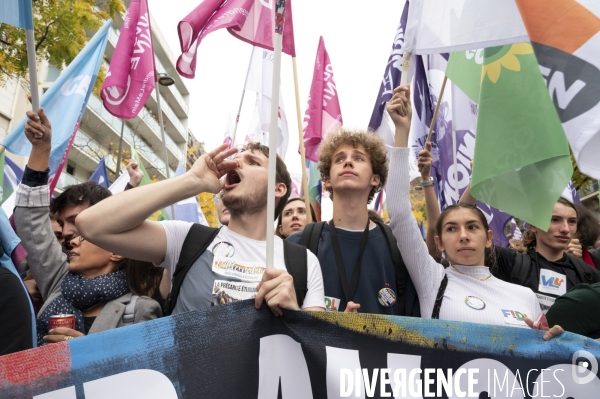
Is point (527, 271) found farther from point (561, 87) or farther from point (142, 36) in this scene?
point (142, 36)

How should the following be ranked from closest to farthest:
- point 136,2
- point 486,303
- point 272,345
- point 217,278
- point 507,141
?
point 272,345
point 217,278
point 486,303
point 507,141
point 136,2

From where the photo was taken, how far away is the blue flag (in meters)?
5.07

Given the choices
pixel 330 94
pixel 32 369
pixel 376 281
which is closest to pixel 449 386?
pixel 376 281

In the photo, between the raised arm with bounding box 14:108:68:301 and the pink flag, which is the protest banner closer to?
the raised arm with bounding box 14:108:68:301

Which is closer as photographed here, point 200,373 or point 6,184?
point 200,373

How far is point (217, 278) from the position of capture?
2.40 meters

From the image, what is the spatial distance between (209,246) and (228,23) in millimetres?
1654

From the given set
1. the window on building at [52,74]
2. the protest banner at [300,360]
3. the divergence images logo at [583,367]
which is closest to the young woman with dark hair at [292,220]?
the protest banner at [300,360]

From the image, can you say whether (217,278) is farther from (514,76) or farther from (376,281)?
(514,76)

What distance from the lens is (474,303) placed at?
9.30ft

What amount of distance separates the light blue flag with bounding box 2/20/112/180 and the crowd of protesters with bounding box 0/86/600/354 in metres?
1.21

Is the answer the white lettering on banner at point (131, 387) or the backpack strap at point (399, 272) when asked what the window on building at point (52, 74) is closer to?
the backpack strap at point (399, 272)

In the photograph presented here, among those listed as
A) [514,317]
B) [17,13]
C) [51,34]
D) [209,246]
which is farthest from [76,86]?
[51,34]

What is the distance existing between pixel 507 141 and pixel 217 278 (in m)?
1.85
